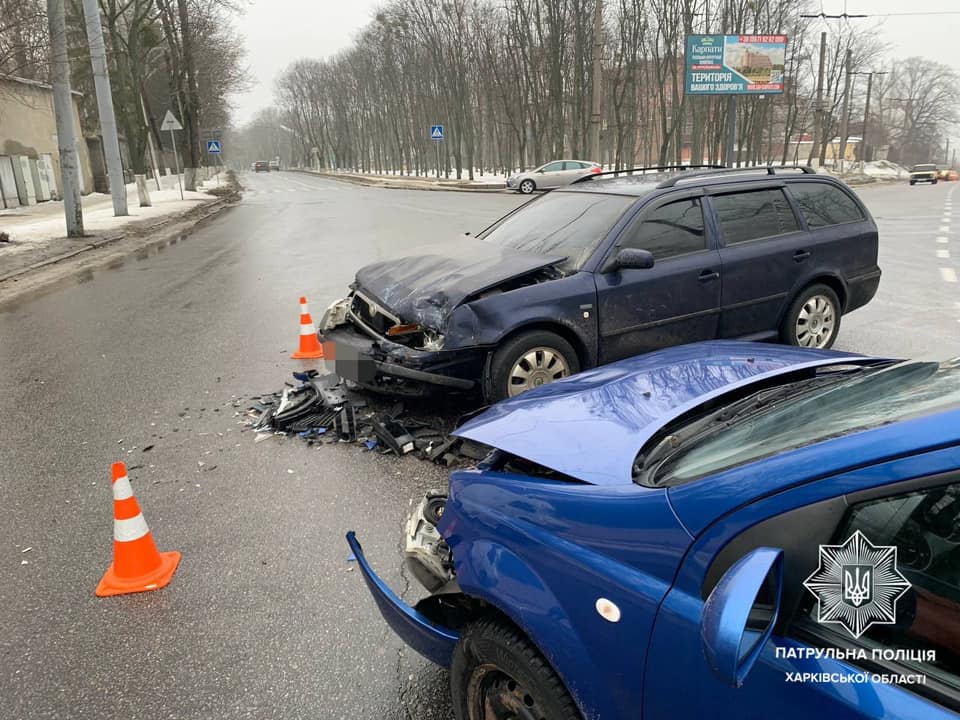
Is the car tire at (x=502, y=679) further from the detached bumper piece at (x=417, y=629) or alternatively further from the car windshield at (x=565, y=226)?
the car windshield at (x=565, y=226)

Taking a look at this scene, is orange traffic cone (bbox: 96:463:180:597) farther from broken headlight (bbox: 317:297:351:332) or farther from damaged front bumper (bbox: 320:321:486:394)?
broken headlight (bbox: 317:297:351:332)

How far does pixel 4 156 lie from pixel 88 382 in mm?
24551

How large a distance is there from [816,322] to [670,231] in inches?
72.1

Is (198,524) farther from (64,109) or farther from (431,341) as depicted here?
(64,109)

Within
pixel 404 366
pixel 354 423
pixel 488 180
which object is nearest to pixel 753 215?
pixel 404 366

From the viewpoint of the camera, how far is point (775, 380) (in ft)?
8.29

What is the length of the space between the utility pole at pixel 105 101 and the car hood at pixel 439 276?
782 inches

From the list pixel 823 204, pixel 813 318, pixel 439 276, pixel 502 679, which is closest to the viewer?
pixel 502 679

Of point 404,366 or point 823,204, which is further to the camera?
point 823,204

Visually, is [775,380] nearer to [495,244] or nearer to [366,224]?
[495,244]

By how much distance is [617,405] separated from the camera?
235 centimetres

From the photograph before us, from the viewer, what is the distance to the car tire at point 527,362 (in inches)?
184

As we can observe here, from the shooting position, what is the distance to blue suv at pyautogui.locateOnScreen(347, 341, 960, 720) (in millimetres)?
1277

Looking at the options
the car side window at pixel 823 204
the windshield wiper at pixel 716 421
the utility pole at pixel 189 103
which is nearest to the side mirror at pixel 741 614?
the windshield wiper at pixel 716 421
